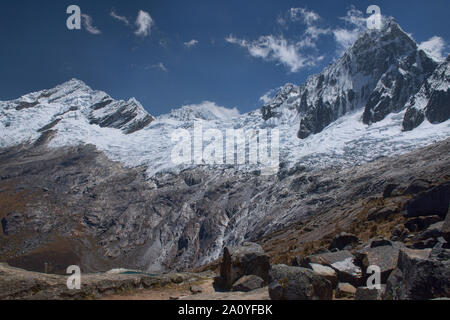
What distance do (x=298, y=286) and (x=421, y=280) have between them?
405 cm

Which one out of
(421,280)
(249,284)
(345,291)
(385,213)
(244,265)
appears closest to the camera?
(421,280)

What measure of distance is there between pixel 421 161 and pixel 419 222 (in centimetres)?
9476

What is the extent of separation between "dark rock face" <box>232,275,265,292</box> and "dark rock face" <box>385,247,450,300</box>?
572 centimetres

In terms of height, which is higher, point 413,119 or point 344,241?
point 413,119

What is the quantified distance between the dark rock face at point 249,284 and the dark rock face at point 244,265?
3.20 ft

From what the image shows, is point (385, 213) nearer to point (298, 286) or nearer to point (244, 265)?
point (244, 265)

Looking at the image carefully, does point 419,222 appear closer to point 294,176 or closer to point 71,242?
point 294,176

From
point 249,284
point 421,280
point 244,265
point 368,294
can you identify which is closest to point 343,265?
point 368,294

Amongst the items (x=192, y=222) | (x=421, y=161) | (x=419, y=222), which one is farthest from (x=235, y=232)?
(x=419, y=222)

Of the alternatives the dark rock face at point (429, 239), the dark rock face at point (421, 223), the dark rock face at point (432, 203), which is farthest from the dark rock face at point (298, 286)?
the dark rock face at point (432, 203)

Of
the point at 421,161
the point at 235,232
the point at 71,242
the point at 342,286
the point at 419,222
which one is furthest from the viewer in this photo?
the point at 71,242

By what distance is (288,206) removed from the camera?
13588cm

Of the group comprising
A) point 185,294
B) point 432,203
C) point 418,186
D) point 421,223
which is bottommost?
point 185,294

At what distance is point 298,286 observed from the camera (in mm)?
12531
